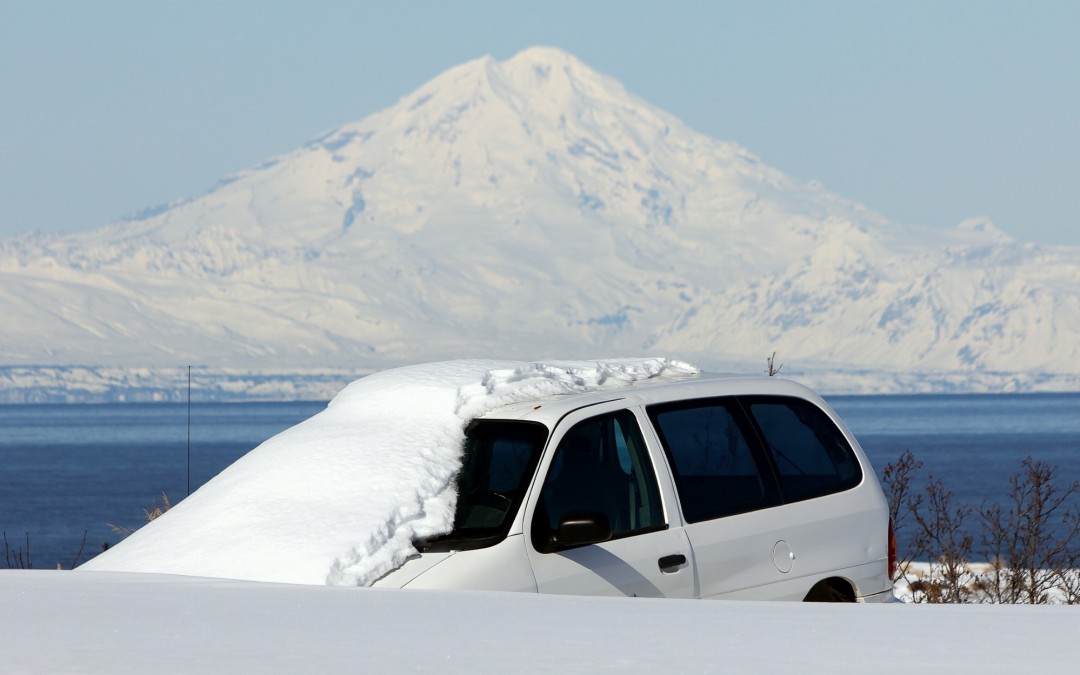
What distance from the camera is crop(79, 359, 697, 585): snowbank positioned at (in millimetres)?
5570

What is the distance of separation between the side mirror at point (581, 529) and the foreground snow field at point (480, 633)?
877 mm

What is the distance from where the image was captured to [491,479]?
6.02m

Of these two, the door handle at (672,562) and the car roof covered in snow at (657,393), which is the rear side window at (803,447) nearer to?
the car roof covered in snow at (657,393)

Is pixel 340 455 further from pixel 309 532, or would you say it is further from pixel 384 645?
pixel 384 645

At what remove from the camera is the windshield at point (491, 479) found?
18.8 feet

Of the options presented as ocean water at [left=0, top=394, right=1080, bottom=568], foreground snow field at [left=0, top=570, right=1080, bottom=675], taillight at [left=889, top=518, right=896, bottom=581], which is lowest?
ocean water at [left=0, top=394, right=1080, bottom=568]

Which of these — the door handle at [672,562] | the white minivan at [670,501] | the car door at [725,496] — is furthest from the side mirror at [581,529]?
the car door at [725,496]

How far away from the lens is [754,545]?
20.8ft

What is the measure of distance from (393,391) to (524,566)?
1318mm

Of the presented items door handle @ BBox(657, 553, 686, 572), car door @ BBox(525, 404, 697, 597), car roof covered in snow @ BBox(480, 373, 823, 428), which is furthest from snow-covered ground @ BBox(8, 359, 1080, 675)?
door handle @ BBox(657, 553, 686, 572)

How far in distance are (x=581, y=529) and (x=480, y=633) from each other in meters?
1.75

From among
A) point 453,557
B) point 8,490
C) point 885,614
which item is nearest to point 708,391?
point 453,557

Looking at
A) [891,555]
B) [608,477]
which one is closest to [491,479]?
[608,477]

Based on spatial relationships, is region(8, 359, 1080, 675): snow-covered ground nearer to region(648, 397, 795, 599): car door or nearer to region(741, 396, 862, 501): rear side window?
region(648, 397, 795, 599): car door
